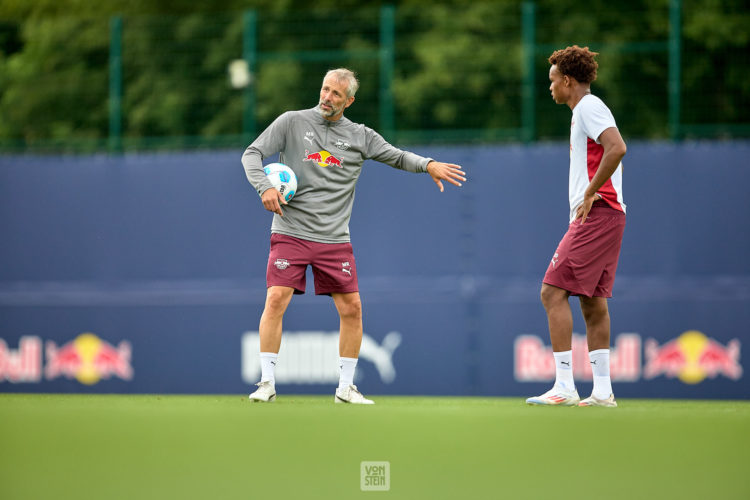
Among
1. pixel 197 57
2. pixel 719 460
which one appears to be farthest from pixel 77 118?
pixel 719 460

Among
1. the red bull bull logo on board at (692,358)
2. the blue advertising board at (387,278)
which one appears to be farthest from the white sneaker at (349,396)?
the red bull bull logo on board at (692,358)

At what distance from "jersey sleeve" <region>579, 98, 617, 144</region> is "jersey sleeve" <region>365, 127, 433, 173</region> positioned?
1.04m

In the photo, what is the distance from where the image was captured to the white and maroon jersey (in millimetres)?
6039

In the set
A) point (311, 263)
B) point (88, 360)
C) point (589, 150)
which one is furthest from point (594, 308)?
point (88, 360)

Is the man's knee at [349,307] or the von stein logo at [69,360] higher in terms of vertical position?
the man's knee at [349,307]

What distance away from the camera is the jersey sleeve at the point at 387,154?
6.68m

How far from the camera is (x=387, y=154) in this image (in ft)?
22.0

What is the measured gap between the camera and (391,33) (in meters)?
11.9

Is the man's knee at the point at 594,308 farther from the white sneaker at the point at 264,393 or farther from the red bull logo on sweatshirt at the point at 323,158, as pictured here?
the white sneaker at the point at 264,393

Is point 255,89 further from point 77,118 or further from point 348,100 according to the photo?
point 348,100

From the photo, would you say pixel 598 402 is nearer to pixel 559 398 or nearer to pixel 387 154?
pixel 559 398

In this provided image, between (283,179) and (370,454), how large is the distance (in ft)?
8.52

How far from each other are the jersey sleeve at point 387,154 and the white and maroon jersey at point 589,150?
933 mm

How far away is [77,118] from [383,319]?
4299 mm
